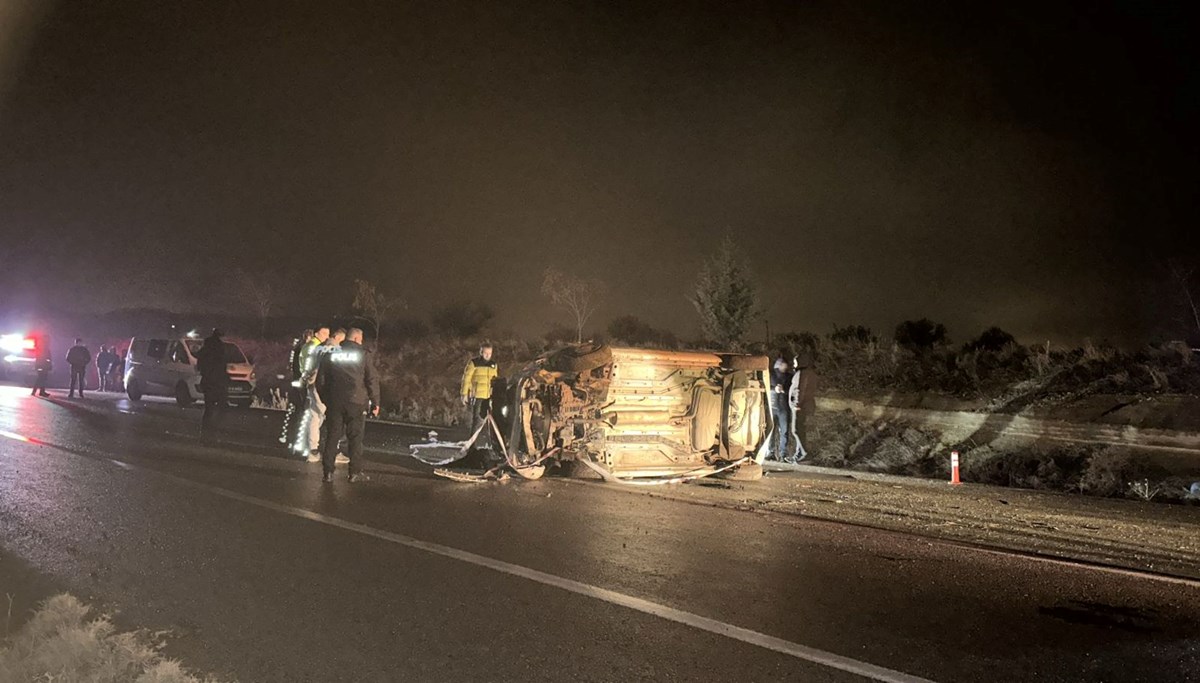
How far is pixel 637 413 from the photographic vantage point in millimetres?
10508

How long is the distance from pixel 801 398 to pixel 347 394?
293 inches

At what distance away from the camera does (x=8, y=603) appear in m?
5.69

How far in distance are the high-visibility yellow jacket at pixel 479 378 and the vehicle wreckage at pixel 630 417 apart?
0.85 metres

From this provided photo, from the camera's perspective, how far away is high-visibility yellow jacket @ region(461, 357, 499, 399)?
12281mm

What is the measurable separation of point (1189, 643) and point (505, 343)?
142 feet

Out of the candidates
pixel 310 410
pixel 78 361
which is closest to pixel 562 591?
pixel 310 410

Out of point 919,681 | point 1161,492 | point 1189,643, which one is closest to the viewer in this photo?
point 919,681

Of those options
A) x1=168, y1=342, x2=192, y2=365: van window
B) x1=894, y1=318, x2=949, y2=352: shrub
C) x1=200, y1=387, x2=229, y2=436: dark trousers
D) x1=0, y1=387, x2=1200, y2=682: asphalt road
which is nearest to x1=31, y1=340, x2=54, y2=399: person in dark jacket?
x1=168, y1=342, x2=192, y2=365: van window

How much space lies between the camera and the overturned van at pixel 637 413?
10.3 metres

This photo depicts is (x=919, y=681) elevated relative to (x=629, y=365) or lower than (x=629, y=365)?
lower

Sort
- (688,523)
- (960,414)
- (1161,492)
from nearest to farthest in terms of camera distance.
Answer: (688,523) → (1161,492) → (960,414)

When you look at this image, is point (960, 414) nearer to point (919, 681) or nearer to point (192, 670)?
point (919, 681)

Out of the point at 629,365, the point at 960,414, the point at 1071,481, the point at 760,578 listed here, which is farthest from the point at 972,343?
the point at 760,578

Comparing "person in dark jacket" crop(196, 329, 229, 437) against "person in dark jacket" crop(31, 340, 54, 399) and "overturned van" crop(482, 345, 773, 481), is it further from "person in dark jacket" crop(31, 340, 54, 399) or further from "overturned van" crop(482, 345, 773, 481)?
"person in dark jacket" crop(31, 340, 54, 399)
